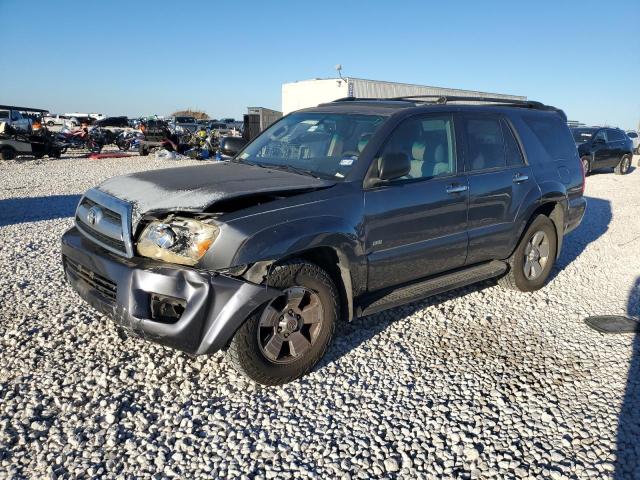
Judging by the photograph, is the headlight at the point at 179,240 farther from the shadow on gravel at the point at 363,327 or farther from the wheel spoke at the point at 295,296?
the shadow on gravel at the point at 363,327

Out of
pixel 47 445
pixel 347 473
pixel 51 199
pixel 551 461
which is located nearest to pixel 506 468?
pixel 551 461

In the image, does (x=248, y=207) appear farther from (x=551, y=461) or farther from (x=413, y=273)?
(x=551, y=461)

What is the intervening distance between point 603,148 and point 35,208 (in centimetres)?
1674

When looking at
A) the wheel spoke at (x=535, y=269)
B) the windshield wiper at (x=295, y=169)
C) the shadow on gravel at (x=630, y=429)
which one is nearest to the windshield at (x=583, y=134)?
the wheel spoke at (x=535, y=269)

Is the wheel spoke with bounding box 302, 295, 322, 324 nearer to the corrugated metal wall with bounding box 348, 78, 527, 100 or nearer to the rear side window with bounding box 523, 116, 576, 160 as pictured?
the rear side window with bounding box 523, 116, 576, 160

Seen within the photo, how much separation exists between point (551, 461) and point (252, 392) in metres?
1.76

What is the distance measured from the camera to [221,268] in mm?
2797

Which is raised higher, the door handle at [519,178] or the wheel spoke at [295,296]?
the door handle at [519,178]

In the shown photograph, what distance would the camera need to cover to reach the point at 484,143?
4500 millimetres

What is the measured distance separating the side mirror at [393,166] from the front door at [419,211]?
0.16 m

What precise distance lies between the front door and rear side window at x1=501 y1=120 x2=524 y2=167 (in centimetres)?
84

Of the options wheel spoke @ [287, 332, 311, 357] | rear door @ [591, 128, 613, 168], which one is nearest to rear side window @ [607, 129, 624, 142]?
rear door @ [591, 128, 613, 168]

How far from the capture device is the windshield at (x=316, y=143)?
3692 mm

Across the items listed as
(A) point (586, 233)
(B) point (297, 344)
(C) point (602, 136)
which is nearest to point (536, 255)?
(B) point (297, 344)
